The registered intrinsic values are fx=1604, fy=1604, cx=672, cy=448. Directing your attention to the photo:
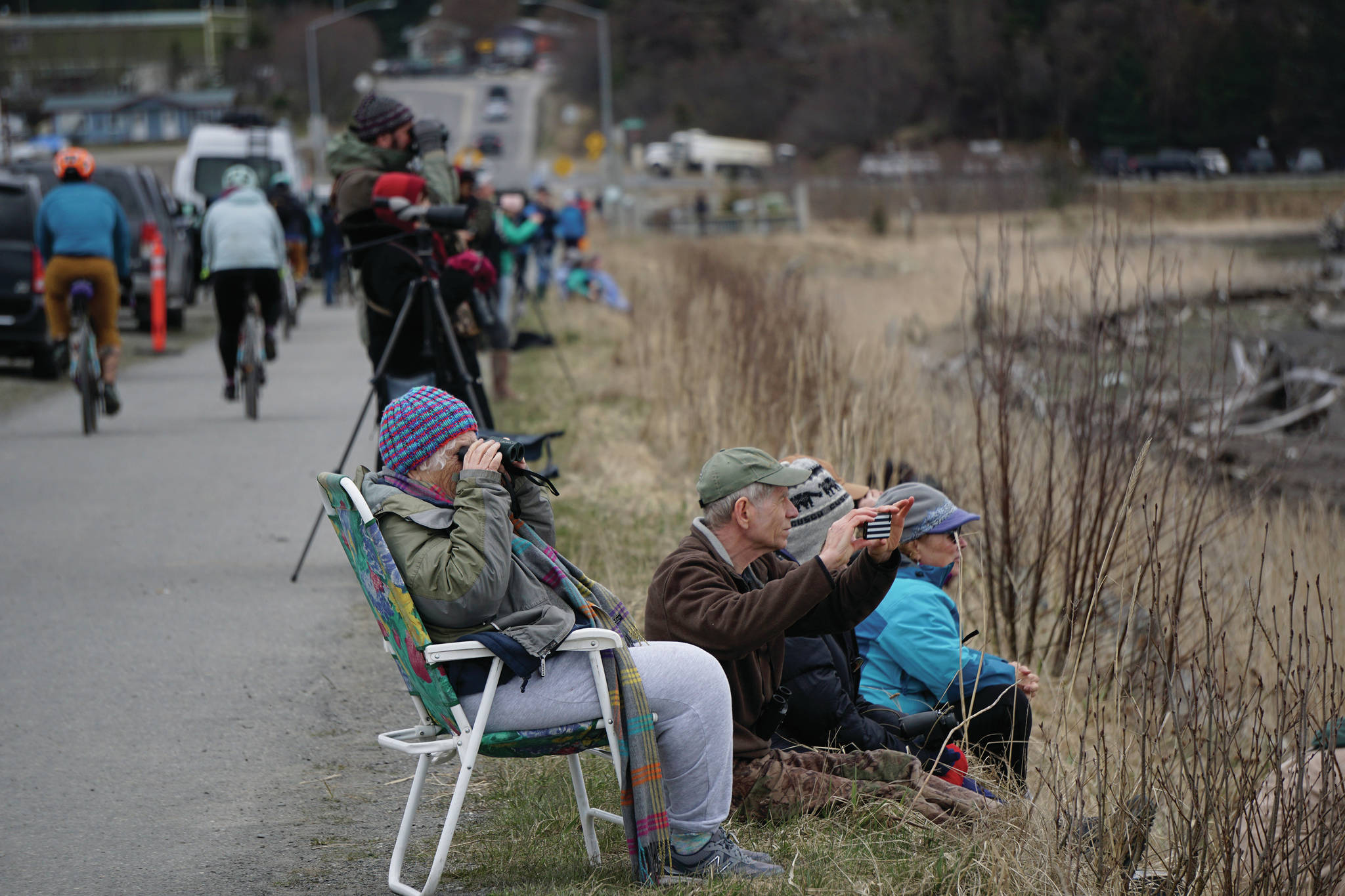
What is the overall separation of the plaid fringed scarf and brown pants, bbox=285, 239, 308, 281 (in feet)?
60.2

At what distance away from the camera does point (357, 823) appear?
4.79 m

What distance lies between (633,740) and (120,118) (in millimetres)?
98403

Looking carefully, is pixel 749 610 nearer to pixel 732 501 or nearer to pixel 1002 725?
pixel 732 501

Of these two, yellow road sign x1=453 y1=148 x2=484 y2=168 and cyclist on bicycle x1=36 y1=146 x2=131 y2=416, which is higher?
yellow road sign x1=453 y1=148 x2=484 y2=168

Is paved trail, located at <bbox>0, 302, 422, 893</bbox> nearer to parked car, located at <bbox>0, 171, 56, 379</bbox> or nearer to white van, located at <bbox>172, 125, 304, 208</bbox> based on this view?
A: parked car, located at <bbox>0, 171, 56, 379</bbox>

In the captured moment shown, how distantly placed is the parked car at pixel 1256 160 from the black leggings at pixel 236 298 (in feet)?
45.8

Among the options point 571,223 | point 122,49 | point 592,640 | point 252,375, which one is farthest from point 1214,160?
point 122,49

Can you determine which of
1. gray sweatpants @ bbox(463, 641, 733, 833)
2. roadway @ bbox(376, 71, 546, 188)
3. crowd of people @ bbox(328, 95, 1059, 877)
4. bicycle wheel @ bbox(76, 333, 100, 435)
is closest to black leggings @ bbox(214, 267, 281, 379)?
bicycle wheel @ bbox(76, 333, 100, 435)

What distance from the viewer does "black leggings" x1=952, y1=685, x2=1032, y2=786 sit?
16.8ft

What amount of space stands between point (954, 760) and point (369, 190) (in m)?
4.38

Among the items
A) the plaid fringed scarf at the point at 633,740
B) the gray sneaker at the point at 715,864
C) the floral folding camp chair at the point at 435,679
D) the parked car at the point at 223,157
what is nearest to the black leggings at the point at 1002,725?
the gray sneaker at the point at 715,864

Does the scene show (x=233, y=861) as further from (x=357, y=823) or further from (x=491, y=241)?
(x=491, y=241)

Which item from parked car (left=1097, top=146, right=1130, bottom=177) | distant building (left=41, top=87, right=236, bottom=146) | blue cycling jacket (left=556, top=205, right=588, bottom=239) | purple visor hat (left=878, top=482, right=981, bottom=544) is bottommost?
purple visor hat (left=878, top=482, right=981, bottom=544)

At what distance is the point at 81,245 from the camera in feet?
37.9
